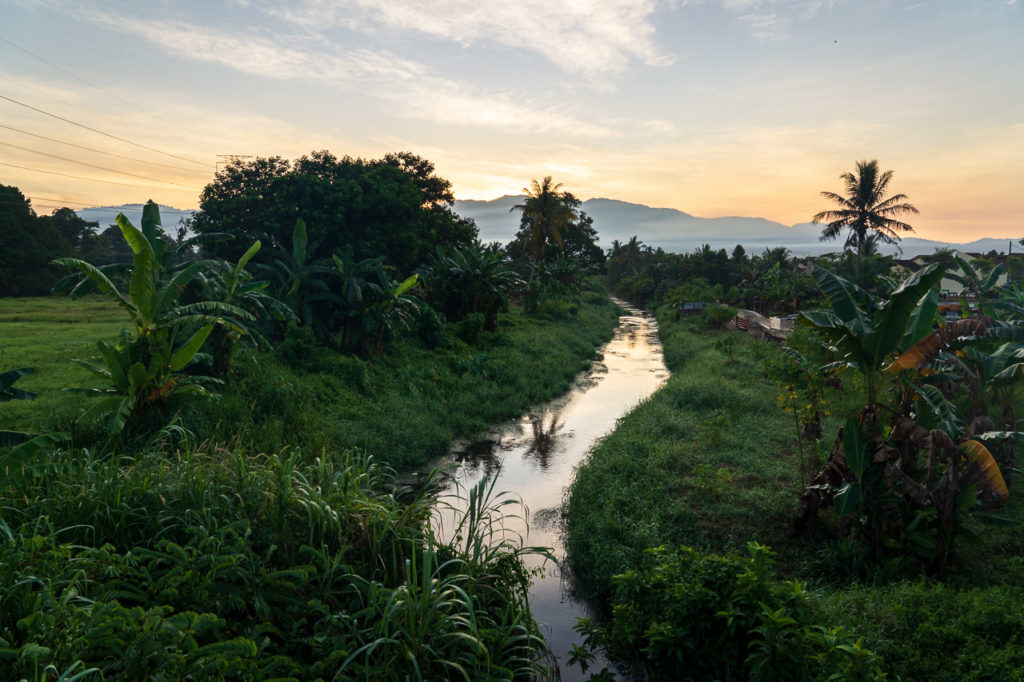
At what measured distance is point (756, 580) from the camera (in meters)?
4.89

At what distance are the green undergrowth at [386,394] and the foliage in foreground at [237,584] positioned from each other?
8.16ft

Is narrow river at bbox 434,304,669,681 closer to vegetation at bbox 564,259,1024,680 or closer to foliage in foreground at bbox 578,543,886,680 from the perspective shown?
vegetation at bbox 564,259,1024,680

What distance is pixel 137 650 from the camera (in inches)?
128

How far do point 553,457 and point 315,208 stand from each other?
Answer: 1226cm

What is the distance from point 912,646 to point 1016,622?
79 centimetres

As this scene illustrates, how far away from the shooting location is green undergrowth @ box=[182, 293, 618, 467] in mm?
A: 10562

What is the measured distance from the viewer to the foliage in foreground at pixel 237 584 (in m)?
3.44

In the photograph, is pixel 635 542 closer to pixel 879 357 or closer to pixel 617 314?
pixel 879 357

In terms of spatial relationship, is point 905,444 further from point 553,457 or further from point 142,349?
point 142,349

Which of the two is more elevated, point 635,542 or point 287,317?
point 287,317

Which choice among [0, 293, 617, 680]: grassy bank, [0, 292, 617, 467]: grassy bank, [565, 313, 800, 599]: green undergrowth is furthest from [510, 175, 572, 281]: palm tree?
[0, 293, 617, 680]: grassy bank

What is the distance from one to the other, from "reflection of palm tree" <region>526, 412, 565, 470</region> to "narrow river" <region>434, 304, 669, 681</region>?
0.07ft

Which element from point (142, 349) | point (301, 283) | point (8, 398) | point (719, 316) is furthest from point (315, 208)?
point (719, 316)

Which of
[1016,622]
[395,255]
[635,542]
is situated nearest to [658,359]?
[395,255]
